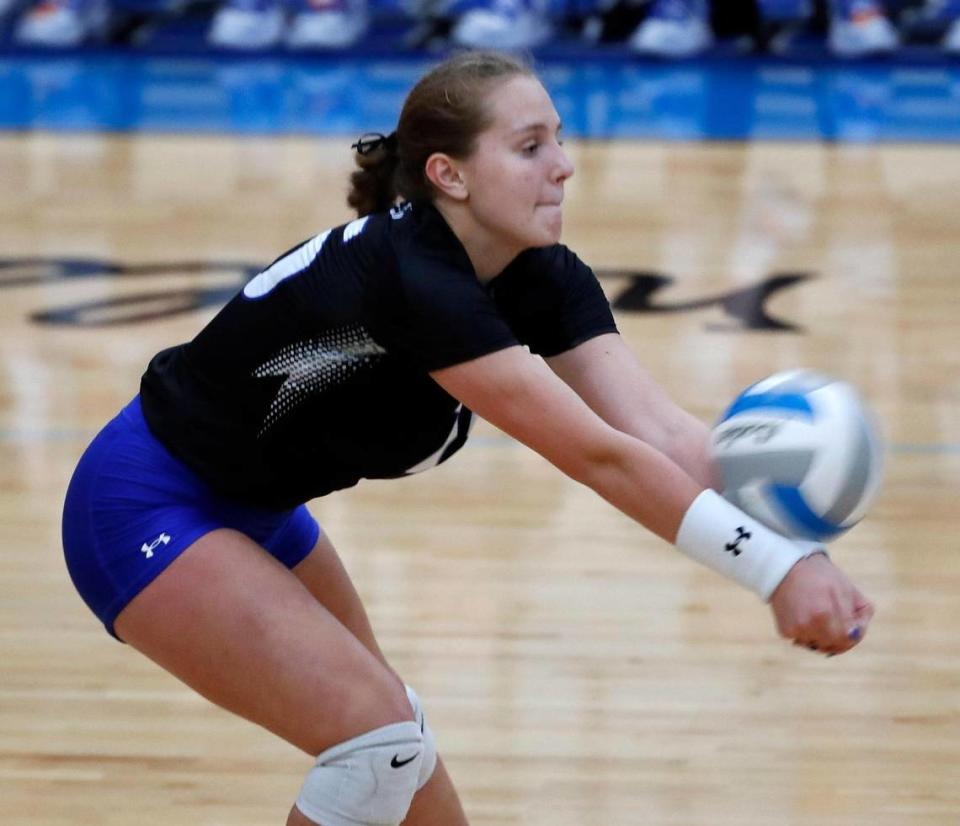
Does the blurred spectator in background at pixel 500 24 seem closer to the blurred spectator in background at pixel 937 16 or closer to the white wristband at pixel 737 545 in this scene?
the blurred spectator in background at pixel 937 16

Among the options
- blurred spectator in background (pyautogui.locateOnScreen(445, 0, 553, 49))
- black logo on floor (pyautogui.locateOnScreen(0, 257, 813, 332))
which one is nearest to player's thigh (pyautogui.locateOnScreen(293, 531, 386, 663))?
black logo on floor (pyautogui.locateOnScreen(0, 257, 813, 332))

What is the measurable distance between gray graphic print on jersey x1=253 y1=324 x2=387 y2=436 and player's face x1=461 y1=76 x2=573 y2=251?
0.24 meters

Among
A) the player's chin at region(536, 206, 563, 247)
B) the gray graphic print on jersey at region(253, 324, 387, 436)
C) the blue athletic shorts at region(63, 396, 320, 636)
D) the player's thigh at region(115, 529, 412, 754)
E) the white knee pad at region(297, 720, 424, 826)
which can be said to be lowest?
the white knee pad at region(297, 720, 424, 826)

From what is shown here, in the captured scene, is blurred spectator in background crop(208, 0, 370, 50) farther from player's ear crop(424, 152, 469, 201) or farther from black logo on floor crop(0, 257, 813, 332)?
player's ear crop(424, 152, 469, 201)

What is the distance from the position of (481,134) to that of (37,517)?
8.88ft

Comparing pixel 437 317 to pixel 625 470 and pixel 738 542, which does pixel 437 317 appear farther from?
pixel 738 542

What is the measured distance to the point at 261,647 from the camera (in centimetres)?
239

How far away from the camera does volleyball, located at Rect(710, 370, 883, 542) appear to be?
2422 millimetres

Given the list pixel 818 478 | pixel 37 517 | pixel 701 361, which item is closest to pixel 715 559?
pixel 818 478

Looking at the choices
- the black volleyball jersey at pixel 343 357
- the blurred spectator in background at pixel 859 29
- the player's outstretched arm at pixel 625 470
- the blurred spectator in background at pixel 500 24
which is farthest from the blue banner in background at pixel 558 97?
the player's outstretched arm at pixel 625 470

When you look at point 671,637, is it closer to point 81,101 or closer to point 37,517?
point 37,517

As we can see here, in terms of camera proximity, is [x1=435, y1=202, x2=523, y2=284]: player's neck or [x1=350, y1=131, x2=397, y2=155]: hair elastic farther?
[x1=350, y1=131, x2=397, y2=155]: hair elastic

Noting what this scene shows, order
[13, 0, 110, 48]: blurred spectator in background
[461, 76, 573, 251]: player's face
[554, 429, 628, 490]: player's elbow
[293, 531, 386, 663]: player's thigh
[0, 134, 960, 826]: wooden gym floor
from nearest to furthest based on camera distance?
[554, 429, 628, 490]: player's elbow < [461, 76, 573, 251]: player's face < [293, 531, 386, 663]: player's thigh < [0, 134, 960, 826]: wooden gym floor < [13, 0, 110, 48]: blurred spectator in background

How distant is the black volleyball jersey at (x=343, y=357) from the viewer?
2.34m
